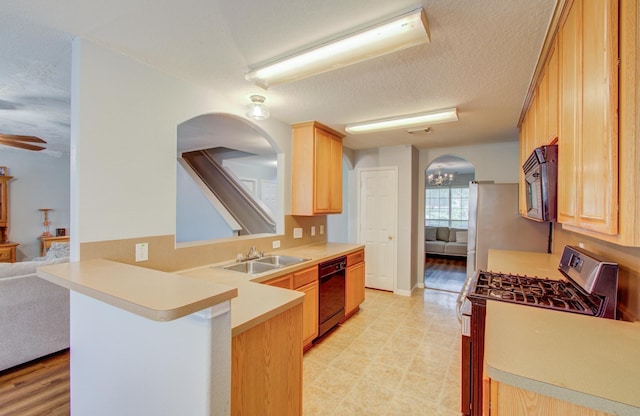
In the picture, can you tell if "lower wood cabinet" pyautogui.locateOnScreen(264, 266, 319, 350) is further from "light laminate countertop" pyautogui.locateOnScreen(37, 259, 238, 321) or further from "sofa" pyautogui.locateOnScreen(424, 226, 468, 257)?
"sofa" pyautogui.locateOnScreen(424, 226, 468, 257)

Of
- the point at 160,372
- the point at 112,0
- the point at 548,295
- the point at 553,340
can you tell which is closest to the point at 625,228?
the point at 553,340

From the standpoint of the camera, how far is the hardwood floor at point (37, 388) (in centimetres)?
191

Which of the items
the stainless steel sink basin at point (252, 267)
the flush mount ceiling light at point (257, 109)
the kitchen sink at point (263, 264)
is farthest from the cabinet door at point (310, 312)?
the flush mount ceiling light at point (257, 109)

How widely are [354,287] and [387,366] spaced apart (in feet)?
3.83

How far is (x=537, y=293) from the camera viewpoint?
1.60m

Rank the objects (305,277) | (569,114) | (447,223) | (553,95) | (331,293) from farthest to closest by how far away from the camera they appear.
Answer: (447,223) → (331,293) → (305,277) → (553,95) → (569,114)

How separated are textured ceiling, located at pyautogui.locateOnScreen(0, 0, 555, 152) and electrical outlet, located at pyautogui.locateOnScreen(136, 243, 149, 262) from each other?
122 cm

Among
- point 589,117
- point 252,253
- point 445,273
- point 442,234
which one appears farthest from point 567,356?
point 442,234

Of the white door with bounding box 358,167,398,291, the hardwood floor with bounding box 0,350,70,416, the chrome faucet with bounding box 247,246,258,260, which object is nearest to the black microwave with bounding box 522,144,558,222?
the chrome faucet with bounding box 247,246,258,260

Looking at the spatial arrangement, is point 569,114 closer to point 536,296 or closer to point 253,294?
point 536,296

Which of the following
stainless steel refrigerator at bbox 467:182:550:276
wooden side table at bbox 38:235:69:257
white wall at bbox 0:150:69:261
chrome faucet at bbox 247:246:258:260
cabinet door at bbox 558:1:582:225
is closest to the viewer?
cabinet door at bbox 558:1:582:225

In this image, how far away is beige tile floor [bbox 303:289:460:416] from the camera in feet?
6.65

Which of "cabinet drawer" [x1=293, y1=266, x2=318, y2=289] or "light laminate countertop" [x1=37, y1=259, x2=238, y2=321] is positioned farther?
"cabinet drawer" [x1=293, y1=266, x2=318, y2=289]

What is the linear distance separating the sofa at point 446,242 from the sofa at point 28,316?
286 inches
